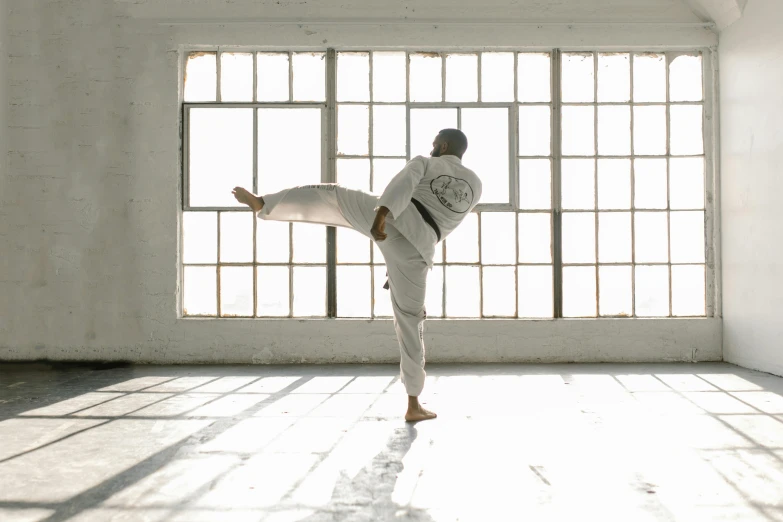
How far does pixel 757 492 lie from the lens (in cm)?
203

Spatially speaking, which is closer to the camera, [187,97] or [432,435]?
[432,435]

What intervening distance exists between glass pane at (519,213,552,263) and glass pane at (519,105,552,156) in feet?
1.73

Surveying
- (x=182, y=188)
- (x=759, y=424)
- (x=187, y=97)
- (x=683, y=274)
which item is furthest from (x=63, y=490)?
(x=683, y=274)

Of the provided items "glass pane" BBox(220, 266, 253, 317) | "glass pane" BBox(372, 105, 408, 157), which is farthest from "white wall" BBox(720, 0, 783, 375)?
"glass pane" BBox(220, 266, 253, 317)

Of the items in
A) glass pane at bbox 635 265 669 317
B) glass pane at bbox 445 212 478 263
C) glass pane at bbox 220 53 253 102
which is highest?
glass pane at bbox 220 53 253 102

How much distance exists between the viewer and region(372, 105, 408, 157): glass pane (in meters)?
5.11

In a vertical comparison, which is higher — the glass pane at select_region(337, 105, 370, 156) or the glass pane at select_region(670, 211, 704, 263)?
the glass pane at select_region(337, 105, 370, 156)

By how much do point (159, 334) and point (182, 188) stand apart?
1178 mm

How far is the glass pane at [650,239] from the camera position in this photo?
201 inches

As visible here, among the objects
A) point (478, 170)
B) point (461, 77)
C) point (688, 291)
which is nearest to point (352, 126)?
point (461, 77)

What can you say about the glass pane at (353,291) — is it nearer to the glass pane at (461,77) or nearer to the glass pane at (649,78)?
the glass pane at (461,77)

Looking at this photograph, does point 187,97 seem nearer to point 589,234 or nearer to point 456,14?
point 456,14

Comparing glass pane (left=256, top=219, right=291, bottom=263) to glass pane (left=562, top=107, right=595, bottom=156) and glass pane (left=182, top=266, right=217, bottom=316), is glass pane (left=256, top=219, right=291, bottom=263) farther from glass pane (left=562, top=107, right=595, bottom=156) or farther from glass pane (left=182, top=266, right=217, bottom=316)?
glass pane (left=562, top=107, right=595, bottom=156)

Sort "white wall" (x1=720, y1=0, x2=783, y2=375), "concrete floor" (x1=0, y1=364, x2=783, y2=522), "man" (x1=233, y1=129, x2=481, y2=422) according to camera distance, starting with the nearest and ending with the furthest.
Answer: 1. "concrete floor" (x1=0, y1=364, x2=783, y2=522)
2. "man" (x1=233, y1=129, x2=481, y2=422)
3. "white wall" (x1=720, y1=0, x2=783, y2=375)
